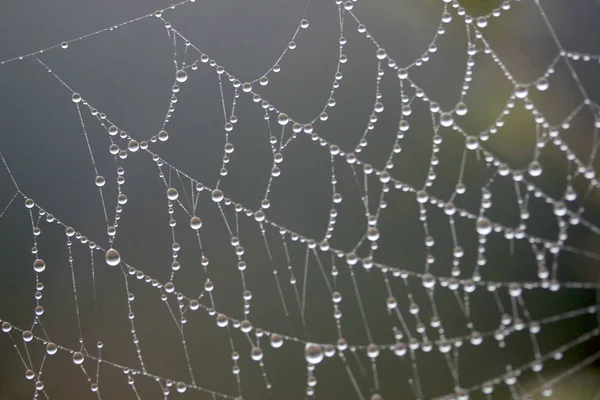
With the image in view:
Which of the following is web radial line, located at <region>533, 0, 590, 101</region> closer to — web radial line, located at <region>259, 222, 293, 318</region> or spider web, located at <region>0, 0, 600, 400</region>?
spider web, located at <region>0, 0, 600, 400</region>

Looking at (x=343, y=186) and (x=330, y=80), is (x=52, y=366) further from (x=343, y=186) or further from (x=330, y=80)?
(x=330, y=80)

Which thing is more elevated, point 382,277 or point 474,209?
point 474,209

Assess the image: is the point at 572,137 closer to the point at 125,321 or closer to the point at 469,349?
the point at 469,349

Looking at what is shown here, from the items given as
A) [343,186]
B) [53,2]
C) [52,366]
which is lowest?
[52,366]

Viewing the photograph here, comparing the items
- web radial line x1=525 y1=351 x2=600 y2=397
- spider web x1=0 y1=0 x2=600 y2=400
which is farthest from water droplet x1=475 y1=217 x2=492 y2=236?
web radial line x1=525 y1=351 x2=600 y2=397

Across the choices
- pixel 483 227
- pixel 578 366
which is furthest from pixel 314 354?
pixel 578 366

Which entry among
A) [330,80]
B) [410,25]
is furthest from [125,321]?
[410,25]

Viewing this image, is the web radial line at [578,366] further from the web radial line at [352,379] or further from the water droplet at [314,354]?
the water droplet at [314,354]

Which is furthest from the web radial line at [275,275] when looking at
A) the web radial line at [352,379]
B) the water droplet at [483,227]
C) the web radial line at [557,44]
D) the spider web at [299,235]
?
the web radial line at [557,44]
